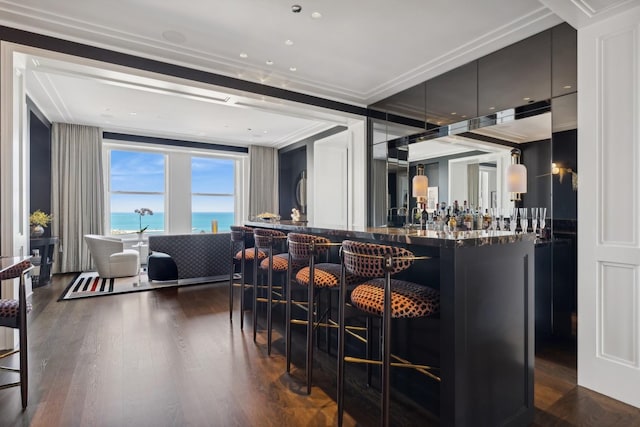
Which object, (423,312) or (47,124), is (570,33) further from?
(47,124)

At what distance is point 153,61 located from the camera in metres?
3.58

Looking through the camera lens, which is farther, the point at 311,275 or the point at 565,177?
the point at 565,177

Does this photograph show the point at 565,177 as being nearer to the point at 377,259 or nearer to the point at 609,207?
the point at 609,207

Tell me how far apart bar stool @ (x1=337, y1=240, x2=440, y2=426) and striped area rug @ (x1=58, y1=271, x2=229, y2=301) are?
4.24 m

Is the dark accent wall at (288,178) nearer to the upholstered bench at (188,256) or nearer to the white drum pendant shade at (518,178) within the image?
the upholstered bench at (188,256)

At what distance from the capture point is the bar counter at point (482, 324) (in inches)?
64.0

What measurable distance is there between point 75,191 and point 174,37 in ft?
16.2

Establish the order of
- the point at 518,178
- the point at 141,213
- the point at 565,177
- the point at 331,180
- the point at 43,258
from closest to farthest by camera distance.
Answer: the point at 565,177 → the point at 518,178 → the point at 43,258 → the point at 141,213 → the point at 331,180

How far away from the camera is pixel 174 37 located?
10.7 feet

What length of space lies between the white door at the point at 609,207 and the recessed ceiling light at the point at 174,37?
3376 mm

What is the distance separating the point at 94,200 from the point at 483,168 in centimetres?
711

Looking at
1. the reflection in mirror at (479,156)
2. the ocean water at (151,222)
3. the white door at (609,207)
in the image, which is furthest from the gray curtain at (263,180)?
the white door at (609,207)

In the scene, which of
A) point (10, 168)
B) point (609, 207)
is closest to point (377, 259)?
point (609, 207)

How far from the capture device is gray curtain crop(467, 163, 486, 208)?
12.2 feet
